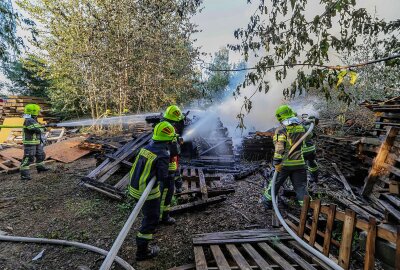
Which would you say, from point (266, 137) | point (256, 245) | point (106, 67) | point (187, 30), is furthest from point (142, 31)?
point (256, 245)

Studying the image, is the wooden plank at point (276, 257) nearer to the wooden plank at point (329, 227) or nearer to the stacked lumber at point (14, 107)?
the wooden plank at point (329, 227)

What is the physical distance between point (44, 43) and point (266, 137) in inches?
552

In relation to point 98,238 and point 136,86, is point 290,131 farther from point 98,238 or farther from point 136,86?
point 136,86

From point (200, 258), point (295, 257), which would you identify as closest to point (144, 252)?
point (200, 258)

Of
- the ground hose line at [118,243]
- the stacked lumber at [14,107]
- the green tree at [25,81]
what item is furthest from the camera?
the green tree at [25,81]

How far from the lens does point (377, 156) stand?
5.53 meters

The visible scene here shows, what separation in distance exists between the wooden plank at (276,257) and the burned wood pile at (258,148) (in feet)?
17.9

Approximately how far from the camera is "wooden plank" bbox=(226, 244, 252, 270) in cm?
279

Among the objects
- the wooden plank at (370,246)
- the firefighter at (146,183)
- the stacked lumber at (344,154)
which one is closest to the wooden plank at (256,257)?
the wooden plank at (370,246)

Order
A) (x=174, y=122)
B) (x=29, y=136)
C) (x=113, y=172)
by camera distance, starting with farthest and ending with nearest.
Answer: (x=29, y=136)
(x=113, y=172)
(x=174, y=122)

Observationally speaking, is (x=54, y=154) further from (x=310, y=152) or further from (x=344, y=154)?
(x=344, y=154)

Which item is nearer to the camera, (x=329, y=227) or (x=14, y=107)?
(x=329, y=227)

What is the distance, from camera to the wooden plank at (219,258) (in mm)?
2787

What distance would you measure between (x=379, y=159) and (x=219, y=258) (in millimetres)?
4682
